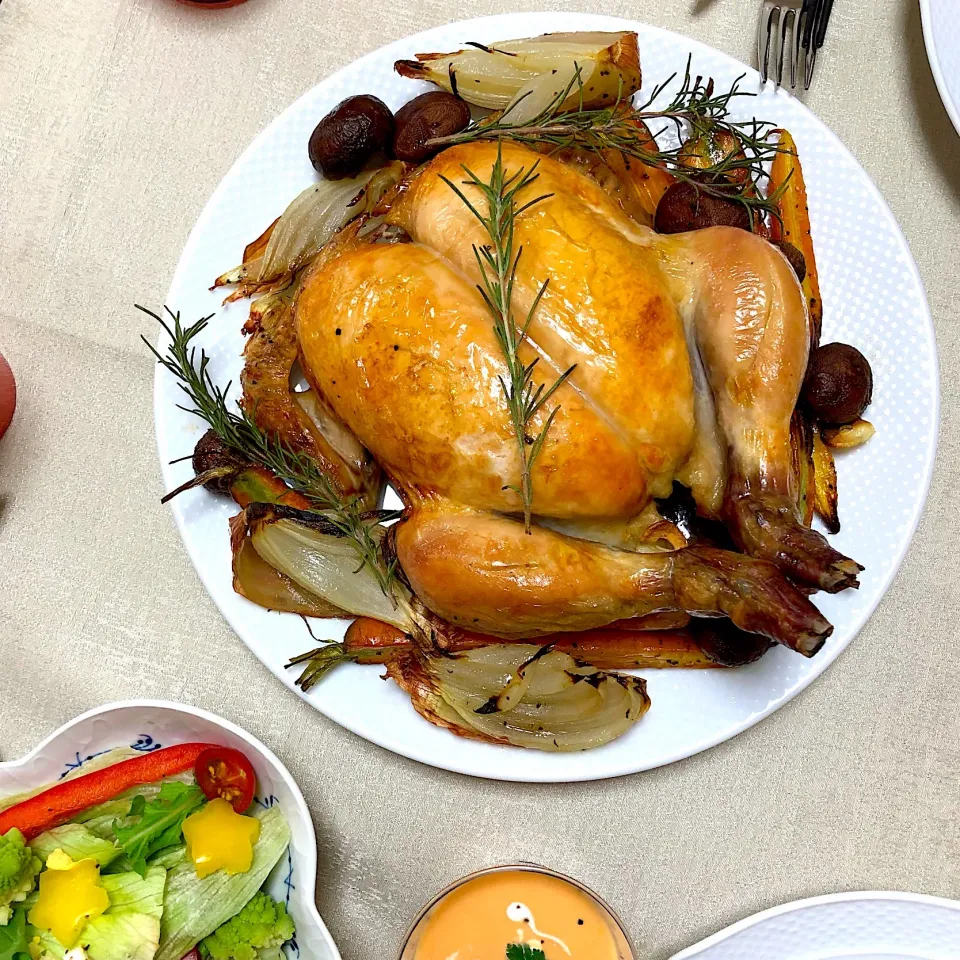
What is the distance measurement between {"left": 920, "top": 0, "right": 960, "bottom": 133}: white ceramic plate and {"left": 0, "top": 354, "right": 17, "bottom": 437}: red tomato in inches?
75.3

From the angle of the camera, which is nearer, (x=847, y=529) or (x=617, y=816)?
(x=847, y=529)

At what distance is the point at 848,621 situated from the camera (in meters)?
1.59

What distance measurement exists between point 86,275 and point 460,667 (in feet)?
3.81

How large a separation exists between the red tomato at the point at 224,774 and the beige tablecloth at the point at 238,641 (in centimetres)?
13

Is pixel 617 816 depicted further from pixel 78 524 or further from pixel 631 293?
pixel 78 524

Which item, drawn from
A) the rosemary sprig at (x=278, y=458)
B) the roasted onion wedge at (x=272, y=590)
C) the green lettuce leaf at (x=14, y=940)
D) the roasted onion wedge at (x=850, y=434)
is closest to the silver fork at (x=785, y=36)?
the roasted onion wedge at (x=850, y=434)

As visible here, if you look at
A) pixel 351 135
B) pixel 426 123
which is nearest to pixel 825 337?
pixel 426 123

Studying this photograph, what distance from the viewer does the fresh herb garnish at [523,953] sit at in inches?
58.9

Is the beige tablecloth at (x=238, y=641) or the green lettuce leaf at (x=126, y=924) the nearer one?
the green lettuce leaf at (x=126, y=924)

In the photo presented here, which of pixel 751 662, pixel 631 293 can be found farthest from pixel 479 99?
pixel 751 662

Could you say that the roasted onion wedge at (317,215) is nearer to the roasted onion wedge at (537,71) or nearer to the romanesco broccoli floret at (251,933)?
the roasted onion wedge at (537,71)

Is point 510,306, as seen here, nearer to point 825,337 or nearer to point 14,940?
point 825,337

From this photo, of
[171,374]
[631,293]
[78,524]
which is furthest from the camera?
[78,524]


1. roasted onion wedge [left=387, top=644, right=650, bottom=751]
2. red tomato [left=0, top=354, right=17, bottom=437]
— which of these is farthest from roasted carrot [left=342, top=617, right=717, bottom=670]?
red tomato [left=0, top=354, right=17, bottom=437]
